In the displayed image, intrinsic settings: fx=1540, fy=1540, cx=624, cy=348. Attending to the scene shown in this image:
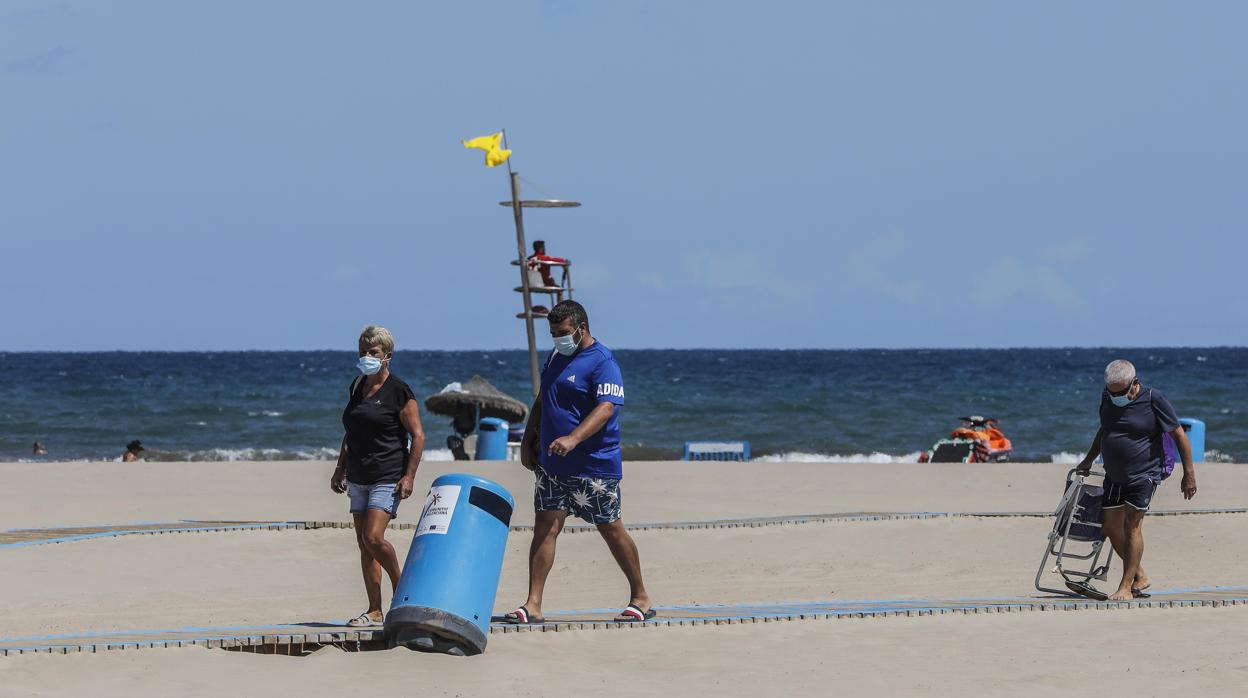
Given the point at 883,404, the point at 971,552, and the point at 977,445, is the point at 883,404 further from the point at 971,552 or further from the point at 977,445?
the point at 971,552

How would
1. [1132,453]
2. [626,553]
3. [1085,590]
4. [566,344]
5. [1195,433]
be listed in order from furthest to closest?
[1195,433], [1085,590], [1132,453], [626,553], [566,344]

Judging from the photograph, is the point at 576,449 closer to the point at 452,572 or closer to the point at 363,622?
the point at 452,572

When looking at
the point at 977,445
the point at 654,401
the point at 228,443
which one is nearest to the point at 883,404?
the point at 654,401

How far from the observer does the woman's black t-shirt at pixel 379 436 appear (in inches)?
289

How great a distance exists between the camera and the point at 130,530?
11883 mm

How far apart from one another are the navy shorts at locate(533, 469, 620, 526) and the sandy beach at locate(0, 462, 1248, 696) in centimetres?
57

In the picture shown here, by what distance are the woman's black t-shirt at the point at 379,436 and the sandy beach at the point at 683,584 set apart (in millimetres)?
936

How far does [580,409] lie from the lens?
289 inches

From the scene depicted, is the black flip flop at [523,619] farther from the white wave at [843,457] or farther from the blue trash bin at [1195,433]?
the white wave at [843,457]

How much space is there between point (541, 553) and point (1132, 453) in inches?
140

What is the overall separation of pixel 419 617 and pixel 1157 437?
4.52 meters

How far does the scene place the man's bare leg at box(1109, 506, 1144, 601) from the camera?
28.7 feet

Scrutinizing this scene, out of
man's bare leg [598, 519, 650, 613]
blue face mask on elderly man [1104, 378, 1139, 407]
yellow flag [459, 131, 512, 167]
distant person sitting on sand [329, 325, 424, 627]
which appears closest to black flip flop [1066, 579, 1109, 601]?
blue face mask on elderly man [1104, 378, 1139, 407]

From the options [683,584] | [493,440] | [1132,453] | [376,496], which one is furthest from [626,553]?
[493,440]
